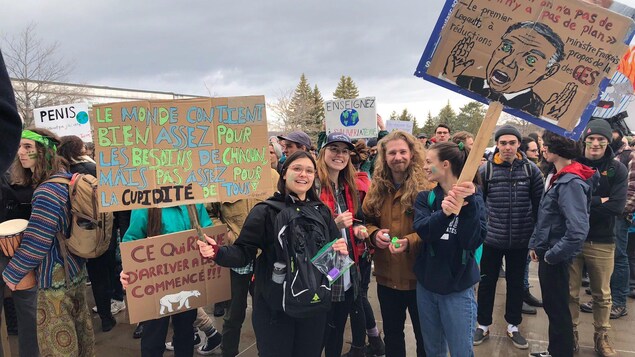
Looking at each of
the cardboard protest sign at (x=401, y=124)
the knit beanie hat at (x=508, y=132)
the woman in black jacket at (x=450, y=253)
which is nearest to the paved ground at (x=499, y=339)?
the woman in black jacket at (x=450, y=253)

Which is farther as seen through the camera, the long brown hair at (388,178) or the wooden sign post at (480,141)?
the long brown hair at (388,178)

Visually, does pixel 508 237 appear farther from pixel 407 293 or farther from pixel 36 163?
pixel 36 163

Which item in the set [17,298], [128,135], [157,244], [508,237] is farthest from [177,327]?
[508,237]

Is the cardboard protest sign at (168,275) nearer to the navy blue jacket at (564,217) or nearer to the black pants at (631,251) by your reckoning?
the navy blue jacket at (564,217)

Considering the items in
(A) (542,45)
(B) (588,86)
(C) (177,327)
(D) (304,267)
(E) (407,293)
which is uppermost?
(A) (542,45)

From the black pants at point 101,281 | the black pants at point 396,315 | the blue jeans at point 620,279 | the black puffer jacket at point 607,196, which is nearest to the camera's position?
the black pants at point 396,315

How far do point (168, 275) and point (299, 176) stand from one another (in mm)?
1223

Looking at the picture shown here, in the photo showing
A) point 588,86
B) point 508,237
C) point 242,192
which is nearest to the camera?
point 588,86

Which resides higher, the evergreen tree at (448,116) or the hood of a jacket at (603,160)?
the evergreen tree at (448,116)

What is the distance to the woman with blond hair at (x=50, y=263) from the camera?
3010 millimetres

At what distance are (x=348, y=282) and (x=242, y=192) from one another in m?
1.07

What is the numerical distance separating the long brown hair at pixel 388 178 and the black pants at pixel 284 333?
1091 millimetres

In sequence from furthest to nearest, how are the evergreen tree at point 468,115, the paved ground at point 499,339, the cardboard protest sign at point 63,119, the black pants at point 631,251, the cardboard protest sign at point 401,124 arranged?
1. the evergreen tree at point 468,115
2. the cardboard protest sign at point 401,124
3. the cardboard protest sign at point 63,119
4. the black pants at point 631,251
5. the paved ground at point 499,339

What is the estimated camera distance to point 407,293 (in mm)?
3234
